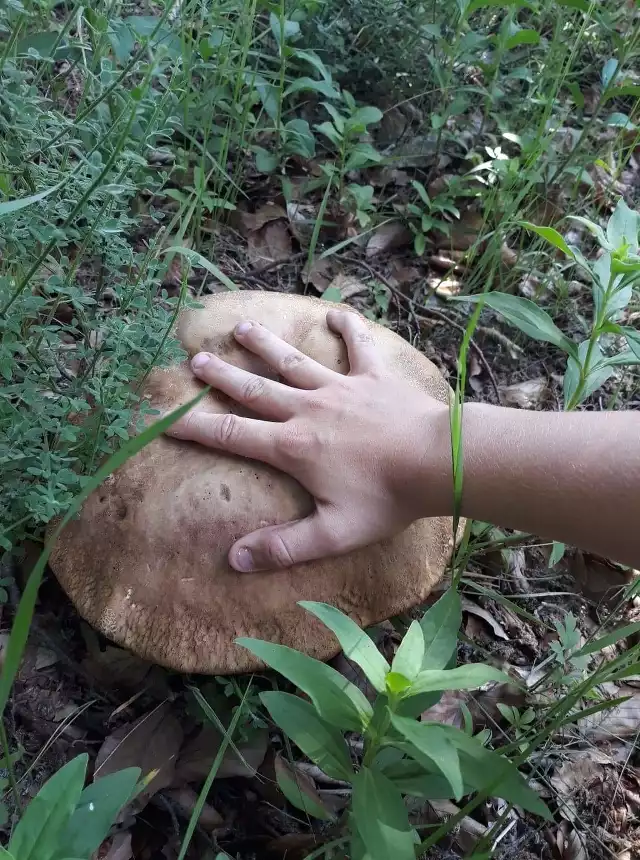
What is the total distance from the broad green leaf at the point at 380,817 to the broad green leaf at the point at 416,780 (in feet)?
0.19

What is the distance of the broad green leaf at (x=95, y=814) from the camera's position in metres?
0.97

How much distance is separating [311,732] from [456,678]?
318 mm

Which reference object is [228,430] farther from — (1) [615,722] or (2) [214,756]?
(1) [615,722]

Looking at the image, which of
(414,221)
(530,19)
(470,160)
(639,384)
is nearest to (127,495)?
(414,221)

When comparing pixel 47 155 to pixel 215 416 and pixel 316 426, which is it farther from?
pixel 316 426

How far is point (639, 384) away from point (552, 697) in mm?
1484

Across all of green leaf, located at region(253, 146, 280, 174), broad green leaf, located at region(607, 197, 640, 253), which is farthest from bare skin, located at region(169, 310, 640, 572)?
green leaf, located at region(253, 146, 280, 174)

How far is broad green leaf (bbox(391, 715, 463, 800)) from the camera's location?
0.84 metres

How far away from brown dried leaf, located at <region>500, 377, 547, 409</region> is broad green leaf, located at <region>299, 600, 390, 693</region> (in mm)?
1727

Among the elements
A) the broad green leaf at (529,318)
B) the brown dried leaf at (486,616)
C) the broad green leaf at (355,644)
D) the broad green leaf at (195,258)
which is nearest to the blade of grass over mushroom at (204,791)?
the broad green leaf at (355,644)

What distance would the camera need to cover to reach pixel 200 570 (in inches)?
55.0

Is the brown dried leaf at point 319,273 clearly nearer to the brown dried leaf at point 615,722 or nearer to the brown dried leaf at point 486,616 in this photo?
the brown dried leaf at point 486,616

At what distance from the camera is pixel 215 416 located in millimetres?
1502

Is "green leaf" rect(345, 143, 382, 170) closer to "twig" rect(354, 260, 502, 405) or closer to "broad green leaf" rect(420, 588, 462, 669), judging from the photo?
"twig" rect(354, 260, 502, 405)
